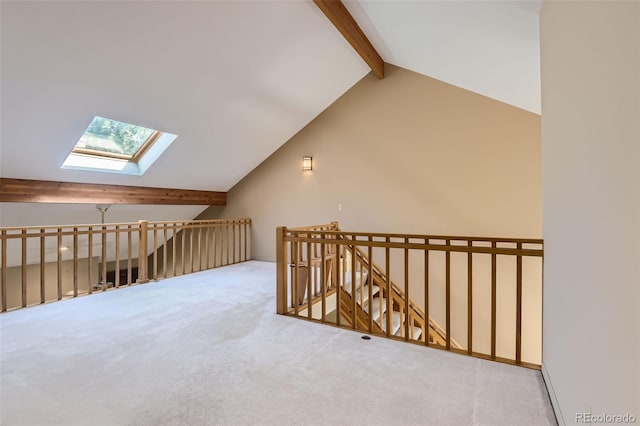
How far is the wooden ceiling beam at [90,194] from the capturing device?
12.3 feet

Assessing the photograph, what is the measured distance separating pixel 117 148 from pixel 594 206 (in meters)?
5.23

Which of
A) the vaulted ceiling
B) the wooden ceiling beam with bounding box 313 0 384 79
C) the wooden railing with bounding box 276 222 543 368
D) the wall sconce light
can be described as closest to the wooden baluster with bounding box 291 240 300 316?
the wooden railing with bounding box 276 222 543 368

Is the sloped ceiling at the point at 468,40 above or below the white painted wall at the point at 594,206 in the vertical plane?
above

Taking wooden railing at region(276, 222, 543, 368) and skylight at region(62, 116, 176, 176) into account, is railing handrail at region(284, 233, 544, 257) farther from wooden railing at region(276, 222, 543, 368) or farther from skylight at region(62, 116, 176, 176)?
skylight at region(62, 116, 176, 176)

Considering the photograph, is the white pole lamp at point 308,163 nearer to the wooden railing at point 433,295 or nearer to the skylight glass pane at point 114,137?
the wooden railing at point 433,295

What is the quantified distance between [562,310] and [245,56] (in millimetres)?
3694

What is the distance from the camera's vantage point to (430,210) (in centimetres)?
444

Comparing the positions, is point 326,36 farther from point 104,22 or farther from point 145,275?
point 145,275

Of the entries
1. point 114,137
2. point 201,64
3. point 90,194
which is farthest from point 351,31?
point 90,194

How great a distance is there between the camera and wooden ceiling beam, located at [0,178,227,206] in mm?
3744

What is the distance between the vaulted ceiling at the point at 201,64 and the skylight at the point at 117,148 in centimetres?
14

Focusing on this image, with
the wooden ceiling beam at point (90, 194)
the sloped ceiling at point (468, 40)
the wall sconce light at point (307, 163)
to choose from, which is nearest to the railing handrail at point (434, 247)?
the sloped ceiling at point (468, 40)

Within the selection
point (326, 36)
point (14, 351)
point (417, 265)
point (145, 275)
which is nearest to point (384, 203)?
point (417, 265)

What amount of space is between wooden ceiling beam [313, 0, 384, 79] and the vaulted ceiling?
0.39 ft
